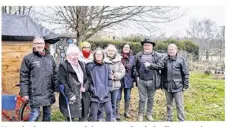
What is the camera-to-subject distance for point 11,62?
144 inches

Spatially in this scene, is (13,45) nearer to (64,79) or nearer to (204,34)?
(64,79)

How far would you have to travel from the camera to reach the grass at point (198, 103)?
3943mm

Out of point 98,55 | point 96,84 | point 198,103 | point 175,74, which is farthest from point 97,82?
point 198,103

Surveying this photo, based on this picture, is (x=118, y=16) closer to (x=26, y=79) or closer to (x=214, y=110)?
(x=214, y=110)

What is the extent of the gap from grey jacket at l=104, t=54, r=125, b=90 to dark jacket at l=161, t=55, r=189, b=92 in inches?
18.9

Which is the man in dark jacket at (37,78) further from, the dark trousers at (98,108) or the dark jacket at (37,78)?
the dark trousers at (98,108)

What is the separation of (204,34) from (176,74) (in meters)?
3.72

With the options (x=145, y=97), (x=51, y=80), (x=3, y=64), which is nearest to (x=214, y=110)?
(x=145, y=97)

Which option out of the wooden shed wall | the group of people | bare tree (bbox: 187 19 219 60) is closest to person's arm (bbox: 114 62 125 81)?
the group of people

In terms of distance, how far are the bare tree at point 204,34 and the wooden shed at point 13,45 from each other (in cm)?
275

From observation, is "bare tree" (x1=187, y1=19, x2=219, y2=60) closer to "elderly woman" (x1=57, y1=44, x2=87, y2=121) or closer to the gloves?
"elderly woman" (x1=57, y1=44, x2=87, y2=121)

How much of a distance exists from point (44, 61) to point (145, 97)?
124 cm

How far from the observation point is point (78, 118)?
125 inches

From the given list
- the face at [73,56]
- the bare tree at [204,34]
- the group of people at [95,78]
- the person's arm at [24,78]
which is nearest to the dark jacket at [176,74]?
the group of people at [95,78]
